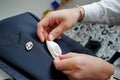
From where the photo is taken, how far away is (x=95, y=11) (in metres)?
1.03

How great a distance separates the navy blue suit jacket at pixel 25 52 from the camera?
0.66 meters

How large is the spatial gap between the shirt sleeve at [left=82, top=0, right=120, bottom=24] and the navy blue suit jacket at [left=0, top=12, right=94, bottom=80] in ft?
0.97

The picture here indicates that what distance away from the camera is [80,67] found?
66 centimetres

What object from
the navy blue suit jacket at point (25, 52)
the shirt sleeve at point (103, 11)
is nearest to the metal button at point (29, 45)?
the navy blue suit jacket at point (25, 52)

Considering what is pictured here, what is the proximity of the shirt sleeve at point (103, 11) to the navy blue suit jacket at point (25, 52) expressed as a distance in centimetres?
29

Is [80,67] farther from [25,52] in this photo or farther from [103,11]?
[103,11]

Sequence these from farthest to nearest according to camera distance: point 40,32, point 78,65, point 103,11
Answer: point 103,11, point 40,32, point 78,65

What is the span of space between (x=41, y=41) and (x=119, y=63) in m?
0.57

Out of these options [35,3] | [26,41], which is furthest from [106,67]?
[35,3]

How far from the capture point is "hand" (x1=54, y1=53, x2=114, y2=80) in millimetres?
659

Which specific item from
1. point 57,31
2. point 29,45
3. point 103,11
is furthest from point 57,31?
point 103,11

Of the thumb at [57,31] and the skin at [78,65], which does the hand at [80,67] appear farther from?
the thumb at [57,31]

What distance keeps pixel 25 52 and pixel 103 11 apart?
0.52 metres

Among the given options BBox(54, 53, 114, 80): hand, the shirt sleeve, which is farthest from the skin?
the shirt sleeve
